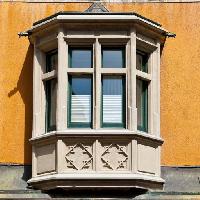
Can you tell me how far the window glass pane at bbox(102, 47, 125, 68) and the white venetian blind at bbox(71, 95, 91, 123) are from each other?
66 centimetres

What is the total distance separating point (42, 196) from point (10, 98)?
1.93 m

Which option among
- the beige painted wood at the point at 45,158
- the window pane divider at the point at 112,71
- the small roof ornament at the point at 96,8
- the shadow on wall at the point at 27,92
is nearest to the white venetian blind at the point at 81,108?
the window pane divider at the point at 112,71

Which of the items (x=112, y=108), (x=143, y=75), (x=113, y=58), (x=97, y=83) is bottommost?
(x=112, y=108)

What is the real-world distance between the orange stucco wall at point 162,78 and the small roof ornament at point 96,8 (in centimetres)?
83

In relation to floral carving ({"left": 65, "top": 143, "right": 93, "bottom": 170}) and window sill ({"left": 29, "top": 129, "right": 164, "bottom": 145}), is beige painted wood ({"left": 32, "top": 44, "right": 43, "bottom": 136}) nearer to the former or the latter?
window sill ({"left": 29, "top": 129, "right": 164, "bottom": 145})

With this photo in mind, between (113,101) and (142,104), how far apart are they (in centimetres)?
61

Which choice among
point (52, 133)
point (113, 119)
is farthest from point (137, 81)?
point (52, 133)

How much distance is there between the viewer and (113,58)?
49.5 feet

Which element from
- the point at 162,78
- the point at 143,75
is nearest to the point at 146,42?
the point at 143,75

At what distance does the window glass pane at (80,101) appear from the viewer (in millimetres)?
14859

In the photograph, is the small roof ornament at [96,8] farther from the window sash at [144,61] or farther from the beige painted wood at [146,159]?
the beige painted wood at [146,159]

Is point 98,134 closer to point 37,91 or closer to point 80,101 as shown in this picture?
point 80,101

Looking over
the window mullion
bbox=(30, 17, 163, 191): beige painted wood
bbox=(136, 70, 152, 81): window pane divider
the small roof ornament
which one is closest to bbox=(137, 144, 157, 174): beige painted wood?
bbox=(30, 17, 163, 191): beige painted wood

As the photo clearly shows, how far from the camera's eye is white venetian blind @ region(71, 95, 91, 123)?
48.8ft
